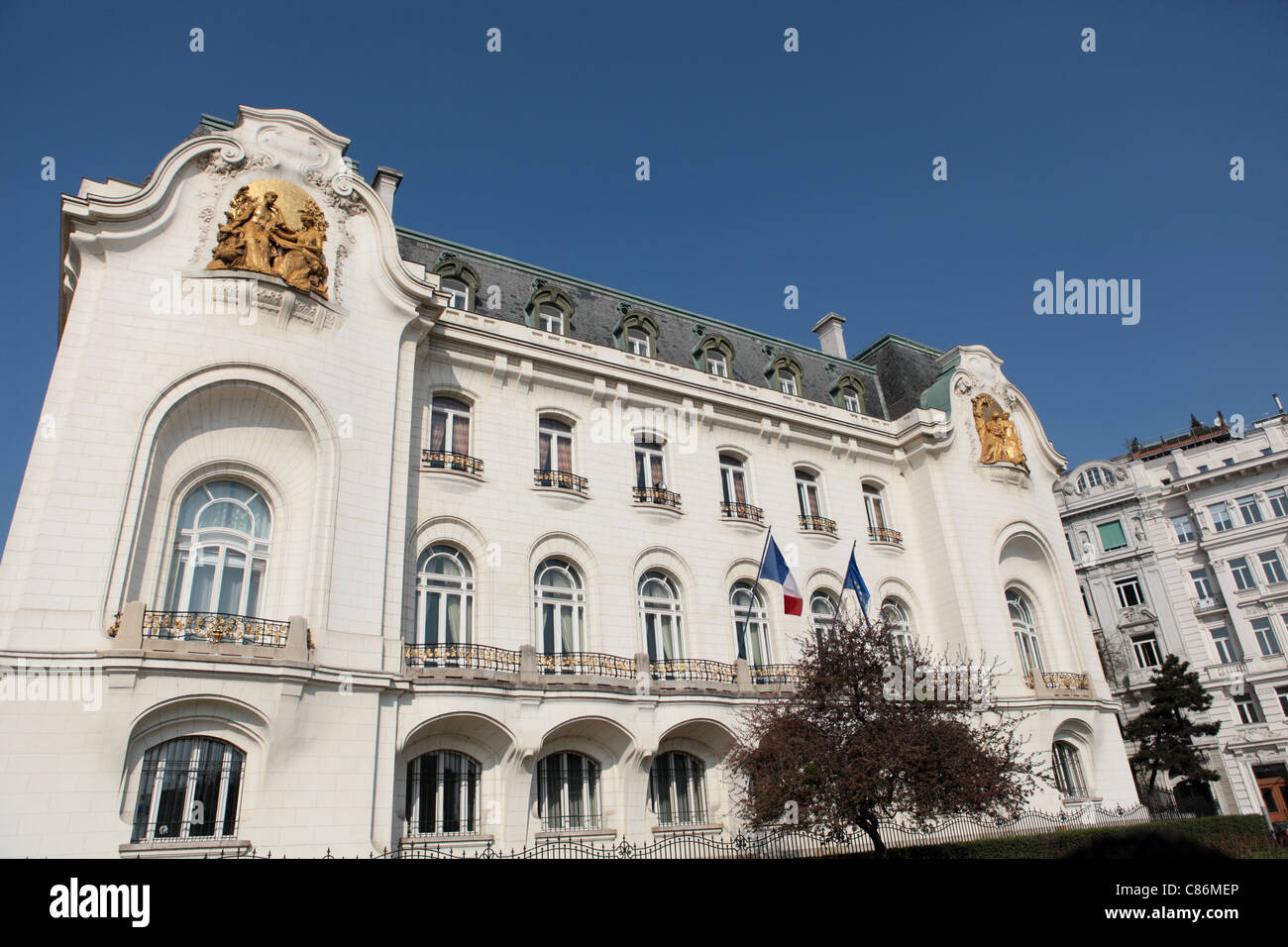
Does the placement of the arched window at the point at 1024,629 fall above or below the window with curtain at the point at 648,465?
below

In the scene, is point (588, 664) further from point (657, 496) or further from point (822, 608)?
point (822, 608)

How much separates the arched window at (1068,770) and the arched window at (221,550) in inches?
963

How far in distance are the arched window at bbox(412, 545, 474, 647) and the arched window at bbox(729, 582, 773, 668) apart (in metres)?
7.80

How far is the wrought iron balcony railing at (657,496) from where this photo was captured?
23248mm

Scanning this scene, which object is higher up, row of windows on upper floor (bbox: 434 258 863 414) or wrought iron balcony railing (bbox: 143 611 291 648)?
row of windows on upper floor (bbox: 434 258 863 414)

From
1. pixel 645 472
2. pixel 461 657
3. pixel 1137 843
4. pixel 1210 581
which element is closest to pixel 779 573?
pixel 645 472

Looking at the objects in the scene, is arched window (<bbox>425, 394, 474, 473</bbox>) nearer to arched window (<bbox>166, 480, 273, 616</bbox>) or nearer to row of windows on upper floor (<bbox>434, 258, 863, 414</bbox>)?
row of windows on upper floor (<bbox>434, 258, 863, 414</bbox>)

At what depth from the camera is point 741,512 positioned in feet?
82.0

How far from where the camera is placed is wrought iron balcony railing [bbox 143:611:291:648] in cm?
1501

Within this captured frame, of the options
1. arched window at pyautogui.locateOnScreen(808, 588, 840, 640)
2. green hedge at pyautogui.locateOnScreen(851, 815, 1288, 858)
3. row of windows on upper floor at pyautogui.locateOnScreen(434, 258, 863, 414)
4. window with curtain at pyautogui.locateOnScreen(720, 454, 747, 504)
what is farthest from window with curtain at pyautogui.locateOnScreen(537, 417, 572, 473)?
green hedge at pyautogui.locateOnScreen(851, 815, 1288, 858)

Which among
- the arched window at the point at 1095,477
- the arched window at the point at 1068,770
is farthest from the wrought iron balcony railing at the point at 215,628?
the arched window at the point at 1095,477

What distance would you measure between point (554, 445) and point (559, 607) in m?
4.72

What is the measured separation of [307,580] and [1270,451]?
145 ft

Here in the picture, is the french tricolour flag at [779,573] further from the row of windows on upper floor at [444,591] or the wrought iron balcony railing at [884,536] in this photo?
the wrought iron balcony railing at [884,536]
